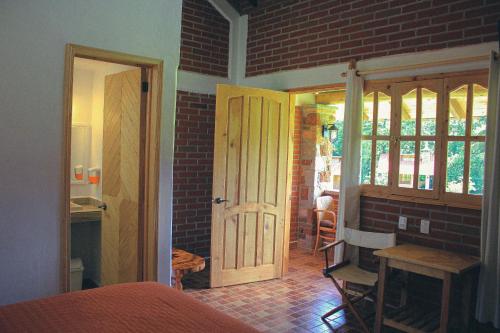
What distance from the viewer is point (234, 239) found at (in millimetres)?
4887

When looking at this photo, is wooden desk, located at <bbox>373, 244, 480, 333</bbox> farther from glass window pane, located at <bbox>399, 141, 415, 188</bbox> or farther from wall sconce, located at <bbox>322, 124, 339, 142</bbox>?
wall sconce, located at <bbox>322, 124, 339, 142</bbox>

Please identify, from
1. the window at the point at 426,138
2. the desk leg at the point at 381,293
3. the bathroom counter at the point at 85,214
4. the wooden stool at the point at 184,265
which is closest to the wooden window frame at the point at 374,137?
the window at the point at 426,138

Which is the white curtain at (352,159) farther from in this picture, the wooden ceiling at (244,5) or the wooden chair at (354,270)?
the wooden ceiling at (244,5)

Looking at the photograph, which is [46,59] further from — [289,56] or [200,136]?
[289,56]

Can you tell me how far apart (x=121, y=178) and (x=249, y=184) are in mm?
1585

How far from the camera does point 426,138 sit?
3984 millimetres

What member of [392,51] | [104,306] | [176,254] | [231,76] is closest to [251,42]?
[231,76]

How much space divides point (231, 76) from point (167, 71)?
7.62ft

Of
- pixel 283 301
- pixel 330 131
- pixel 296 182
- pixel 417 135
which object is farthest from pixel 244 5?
pixel 283 301

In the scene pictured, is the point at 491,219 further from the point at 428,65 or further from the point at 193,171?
the point at 193,171

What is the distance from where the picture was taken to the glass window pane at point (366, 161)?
4445 millimetres

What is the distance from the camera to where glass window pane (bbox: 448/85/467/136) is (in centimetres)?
375

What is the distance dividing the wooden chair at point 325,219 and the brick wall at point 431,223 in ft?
6.28

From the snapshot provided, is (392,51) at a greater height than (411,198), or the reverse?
(392,51)
